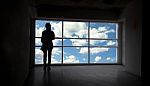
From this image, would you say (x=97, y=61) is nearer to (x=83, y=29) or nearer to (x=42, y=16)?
(x=83, y=29)

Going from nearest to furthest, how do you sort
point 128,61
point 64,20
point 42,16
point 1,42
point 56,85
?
point 1,42 → point 56,85 → point 128,61 → point 42,16 → point 64,20

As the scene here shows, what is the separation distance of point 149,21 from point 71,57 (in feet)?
15.3

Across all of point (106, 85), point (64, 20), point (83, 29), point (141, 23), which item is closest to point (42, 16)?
point (64, 20)

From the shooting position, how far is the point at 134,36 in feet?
20.2

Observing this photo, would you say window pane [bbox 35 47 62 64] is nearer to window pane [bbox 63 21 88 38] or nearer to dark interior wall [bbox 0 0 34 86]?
window pane [bbox 63 21 88 38]

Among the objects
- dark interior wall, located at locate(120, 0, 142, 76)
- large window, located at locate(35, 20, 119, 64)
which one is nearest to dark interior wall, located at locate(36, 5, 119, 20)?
large window, located at locate(35, 20, 119, 64)

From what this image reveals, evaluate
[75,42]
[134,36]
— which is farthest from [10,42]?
[75,42]

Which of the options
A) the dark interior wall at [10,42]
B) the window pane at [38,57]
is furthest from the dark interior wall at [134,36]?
the window pane at [38,57]

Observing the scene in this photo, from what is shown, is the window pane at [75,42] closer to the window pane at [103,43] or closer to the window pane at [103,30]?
the window pane at [103,43]

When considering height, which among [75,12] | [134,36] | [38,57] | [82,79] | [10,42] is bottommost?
[82,79]

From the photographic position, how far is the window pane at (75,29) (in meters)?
9.23

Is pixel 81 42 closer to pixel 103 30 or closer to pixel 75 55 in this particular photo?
pixel 75 55

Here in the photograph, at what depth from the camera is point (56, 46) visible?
9102 millimetres

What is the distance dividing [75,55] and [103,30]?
1.87m
